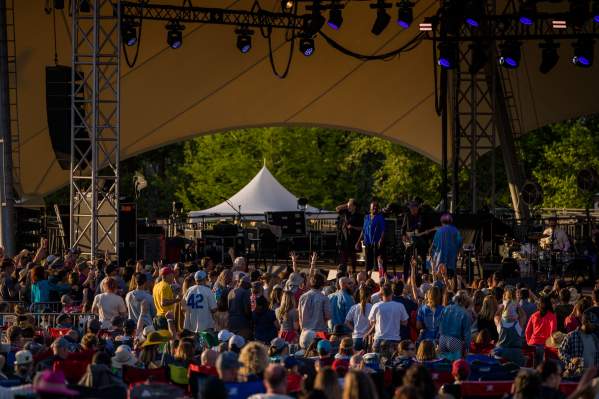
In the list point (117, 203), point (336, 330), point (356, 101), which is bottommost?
point (336, 330)

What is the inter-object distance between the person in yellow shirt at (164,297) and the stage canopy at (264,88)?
14.3 meters

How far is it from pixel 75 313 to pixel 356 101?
1708 centimetres

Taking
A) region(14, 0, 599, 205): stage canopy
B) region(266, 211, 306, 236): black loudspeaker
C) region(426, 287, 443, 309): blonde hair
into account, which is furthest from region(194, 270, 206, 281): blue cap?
region(14, 0, 599, 205): stage canopy

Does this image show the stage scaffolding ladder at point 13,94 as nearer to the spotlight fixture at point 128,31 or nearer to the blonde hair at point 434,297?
the spotlight fixture at point 128,31

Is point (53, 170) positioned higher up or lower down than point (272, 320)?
higher up

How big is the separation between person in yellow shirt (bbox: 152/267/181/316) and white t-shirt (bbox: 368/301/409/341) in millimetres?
2720

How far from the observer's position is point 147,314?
14.7 meters

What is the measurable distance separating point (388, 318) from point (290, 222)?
16007 millimetres

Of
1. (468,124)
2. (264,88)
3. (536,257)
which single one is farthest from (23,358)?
(264,88)

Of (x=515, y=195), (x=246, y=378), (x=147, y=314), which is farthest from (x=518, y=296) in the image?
(x=515, y=195)

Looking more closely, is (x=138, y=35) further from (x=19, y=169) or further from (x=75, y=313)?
(x=75, y=313)

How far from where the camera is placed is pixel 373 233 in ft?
71.5

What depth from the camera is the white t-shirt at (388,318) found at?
1347 cm

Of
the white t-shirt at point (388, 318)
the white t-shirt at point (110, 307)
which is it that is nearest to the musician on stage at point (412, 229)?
the white t-shirt at point (110, 307)
